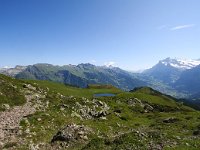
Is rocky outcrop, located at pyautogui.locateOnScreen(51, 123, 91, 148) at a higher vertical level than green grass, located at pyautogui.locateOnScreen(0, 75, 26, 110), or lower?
lower

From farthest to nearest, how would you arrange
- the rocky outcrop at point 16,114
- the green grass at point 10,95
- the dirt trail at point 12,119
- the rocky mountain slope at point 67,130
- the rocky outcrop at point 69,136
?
1. the green grass at point 10,95
2. the rocky outcrop at point 16,114
3. the dirt trail at point 12,119
4. the rocky outcrop at point 69,136
5. the rocky mountain slope at point 67,130

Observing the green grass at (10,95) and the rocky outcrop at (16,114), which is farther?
the green grass at (10,95)

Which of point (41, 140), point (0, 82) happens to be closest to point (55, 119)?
point (41, 140)

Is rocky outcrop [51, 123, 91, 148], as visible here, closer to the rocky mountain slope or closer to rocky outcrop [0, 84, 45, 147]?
the rocky mountain slope

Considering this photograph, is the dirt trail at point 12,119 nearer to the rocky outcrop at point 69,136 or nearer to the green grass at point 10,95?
the green grass at point 10,95

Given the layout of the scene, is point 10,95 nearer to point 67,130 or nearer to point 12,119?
point 12,119

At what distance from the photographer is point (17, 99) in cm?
5778

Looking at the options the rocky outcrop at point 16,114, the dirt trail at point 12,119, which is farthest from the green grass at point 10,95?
the dirt trail at point 12,119

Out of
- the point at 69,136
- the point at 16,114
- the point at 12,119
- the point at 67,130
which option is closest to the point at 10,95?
the point at 16,114

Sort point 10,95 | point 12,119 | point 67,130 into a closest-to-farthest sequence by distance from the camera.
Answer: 1. point 67,130
2. point 12,119
3. point 10,95

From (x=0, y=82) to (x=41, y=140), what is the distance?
32.2m

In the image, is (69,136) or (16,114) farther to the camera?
(16,114)

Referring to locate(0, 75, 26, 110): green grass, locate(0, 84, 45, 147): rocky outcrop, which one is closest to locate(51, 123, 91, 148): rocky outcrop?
locate(0, 84, 45, 147): rocky outcrop

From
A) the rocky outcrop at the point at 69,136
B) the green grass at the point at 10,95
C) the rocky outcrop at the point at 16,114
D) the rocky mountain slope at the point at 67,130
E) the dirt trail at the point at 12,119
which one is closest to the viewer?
the rocky mountain slope at the point at 67,130
